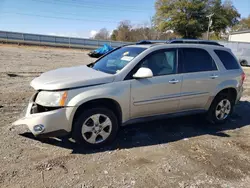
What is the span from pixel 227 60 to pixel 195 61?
103 centimetres

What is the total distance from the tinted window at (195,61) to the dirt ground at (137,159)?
4.38 feet

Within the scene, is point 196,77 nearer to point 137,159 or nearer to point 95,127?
point 137,159

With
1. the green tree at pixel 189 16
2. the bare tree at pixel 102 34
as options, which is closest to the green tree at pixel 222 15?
the green tree at pixel 189 16

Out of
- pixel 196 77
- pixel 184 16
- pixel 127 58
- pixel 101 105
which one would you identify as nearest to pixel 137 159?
pixel 101 105

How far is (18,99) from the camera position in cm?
586

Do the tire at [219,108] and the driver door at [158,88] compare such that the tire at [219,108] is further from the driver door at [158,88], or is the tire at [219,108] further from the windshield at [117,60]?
the windshield at [117,60]

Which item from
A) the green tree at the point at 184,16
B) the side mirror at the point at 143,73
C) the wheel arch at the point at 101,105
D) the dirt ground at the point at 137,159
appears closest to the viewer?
the dirt ground at the point at 137,159

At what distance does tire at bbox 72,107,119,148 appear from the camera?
11.0 feet

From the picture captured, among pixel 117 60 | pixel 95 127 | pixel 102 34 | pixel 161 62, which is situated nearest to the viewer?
pixel 95 127

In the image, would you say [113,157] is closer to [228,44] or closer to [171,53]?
[171,53]

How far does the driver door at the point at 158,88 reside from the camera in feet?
12.1

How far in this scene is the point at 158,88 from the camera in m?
3.83

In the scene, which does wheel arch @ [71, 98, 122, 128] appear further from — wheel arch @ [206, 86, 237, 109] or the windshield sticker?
wheel arch @ [206, 86, 237, 109]

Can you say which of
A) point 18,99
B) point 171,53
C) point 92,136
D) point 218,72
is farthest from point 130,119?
point 18,99
